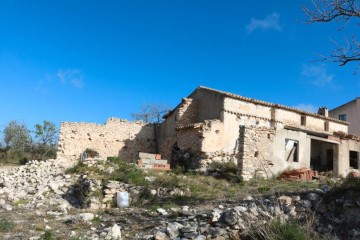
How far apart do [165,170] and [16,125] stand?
2682 centimetres

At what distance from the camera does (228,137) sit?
65.7 ft

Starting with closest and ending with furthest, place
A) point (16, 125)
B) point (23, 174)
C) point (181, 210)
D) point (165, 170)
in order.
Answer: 1. point (181, 210)
2. point (165, 170)
3. point (23, 174)
4. point (16, 125)

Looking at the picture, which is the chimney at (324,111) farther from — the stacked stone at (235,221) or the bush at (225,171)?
the stacked stone at (235,221)

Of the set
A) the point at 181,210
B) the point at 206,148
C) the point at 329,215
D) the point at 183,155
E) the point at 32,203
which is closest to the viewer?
the point at 329,215

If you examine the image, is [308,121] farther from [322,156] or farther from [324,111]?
[324,111]

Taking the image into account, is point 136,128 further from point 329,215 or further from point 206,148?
point 329,215

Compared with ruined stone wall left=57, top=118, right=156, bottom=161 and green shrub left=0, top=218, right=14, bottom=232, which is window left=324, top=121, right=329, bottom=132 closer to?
ruined stone wall left=57, top=118, right=156, bottom=161

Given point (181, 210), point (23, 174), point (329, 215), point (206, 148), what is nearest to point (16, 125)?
point (23, 174)

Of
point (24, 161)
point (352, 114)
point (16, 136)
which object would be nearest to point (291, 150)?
point (352, 114)

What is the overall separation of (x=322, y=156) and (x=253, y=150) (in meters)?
8.34

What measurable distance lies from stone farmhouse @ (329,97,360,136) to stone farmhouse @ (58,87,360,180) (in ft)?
13.0

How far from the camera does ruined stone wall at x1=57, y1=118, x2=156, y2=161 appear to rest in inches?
872

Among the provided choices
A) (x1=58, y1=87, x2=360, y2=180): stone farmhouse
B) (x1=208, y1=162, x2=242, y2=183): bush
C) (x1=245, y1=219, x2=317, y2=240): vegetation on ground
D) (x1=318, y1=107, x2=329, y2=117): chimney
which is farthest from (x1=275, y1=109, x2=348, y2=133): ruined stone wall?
(x1=245, y1=219, x2=317, y2=240): vegetation on ground

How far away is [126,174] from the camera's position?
12828 mm
